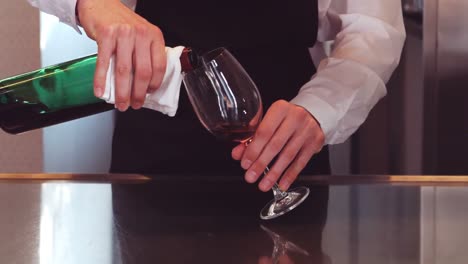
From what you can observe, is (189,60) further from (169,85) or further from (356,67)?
(356,67)

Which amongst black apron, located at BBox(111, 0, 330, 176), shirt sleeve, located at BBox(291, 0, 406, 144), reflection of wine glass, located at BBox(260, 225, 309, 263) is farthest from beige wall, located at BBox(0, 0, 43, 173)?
reflection of wine glass, located at BBox(260, 225, 309, 263)

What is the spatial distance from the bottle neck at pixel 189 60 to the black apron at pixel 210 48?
1.44 ft

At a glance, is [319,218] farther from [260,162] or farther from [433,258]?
[433,258]

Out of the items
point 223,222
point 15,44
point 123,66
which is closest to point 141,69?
point 123,66

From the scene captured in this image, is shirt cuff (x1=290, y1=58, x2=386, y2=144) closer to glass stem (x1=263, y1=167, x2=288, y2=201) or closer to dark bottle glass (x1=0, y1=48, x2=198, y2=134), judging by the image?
glass stem (x1=263, y1=167, x2=288, y2=201)

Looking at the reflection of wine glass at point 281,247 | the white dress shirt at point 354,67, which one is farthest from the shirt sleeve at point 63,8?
the reflection of wine glass at point 281,247

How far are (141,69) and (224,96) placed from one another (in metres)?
0.12

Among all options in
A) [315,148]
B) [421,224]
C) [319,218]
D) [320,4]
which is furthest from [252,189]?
[320,4]

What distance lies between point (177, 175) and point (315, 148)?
1.05 ft

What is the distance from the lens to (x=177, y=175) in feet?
4.15

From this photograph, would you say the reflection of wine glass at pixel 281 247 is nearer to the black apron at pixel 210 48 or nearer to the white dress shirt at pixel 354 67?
the white dress shirt at pixel 354 67

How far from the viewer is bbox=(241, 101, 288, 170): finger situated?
0.94 m

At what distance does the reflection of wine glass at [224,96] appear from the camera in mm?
849

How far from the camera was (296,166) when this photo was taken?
995 millimetres
